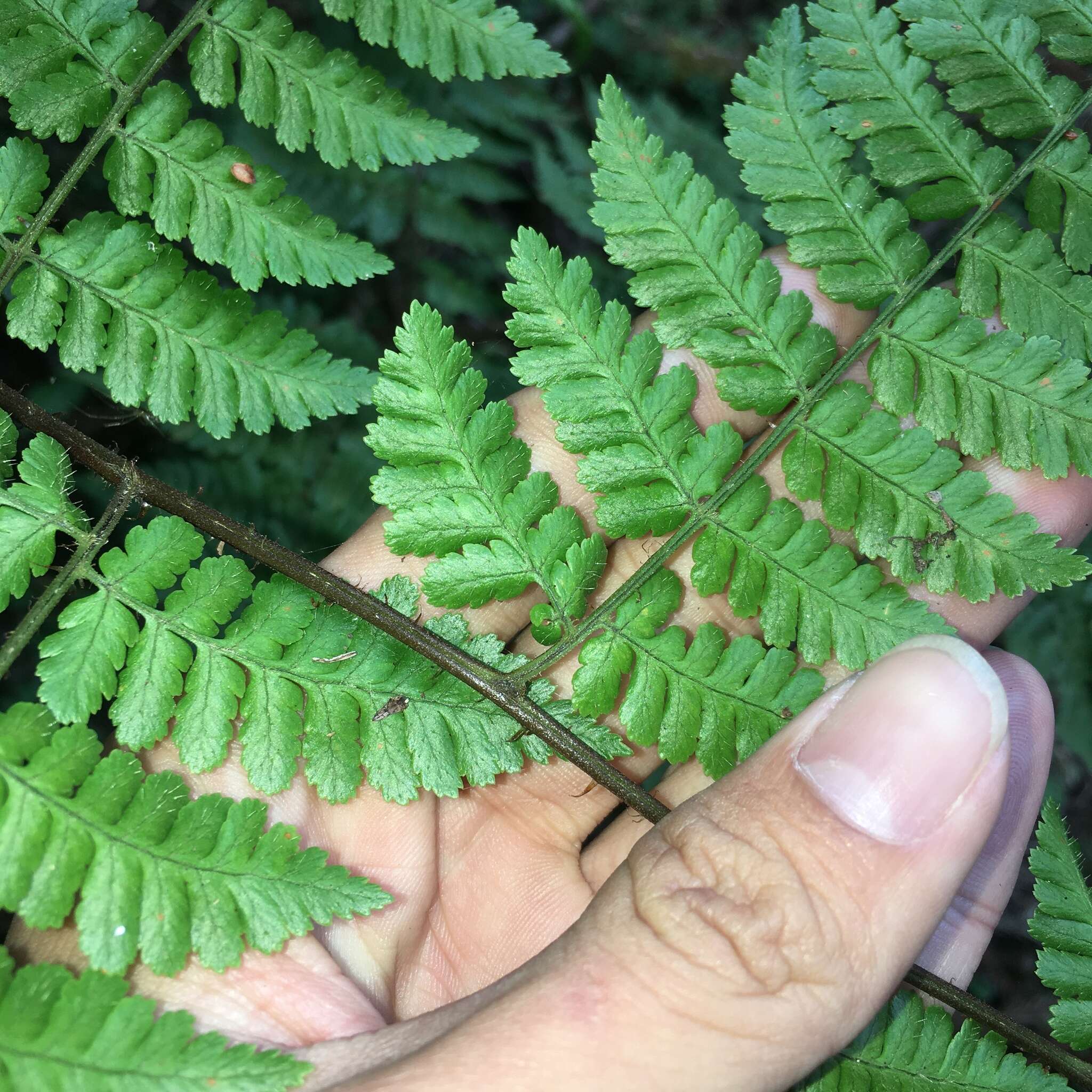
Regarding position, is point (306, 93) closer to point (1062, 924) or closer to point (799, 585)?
point (799, 585)

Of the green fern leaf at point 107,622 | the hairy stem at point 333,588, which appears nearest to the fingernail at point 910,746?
the hairy stem at point 333,588

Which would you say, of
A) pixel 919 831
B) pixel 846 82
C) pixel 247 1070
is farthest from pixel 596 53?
pixel 247 1070

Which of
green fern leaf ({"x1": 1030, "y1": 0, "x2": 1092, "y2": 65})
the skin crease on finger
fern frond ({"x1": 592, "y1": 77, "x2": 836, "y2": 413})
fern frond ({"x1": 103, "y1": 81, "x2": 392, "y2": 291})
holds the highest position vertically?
green fern leaf ({"x1": 1030, "y1": 0, "x2": 1092, "y2": 65})

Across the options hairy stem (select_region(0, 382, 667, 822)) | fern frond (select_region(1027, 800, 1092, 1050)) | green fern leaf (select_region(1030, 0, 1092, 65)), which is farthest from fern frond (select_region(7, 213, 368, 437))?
fern frond (select_region(1027, 800, 1092, 1050))

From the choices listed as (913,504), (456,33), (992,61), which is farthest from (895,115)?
(456,33)

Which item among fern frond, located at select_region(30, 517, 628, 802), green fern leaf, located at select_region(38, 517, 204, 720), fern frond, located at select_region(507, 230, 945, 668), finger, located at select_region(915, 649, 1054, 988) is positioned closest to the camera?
green fern leaf, located at select_region(38, 517, 204, 720)

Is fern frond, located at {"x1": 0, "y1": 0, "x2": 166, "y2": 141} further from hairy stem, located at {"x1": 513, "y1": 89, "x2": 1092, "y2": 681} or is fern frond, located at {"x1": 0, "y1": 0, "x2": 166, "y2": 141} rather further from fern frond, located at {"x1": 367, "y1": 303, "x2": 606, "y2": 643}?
hairy stem, located at {"x1": 513, "y1": 89, "x2": 1092, "y2": 681}

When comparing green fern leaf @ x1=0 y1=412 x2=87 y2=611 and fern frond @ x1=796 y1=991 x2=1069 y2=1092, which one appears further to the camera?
fern frond @ x1=796 y1=991 x2=1069 y2=1092
